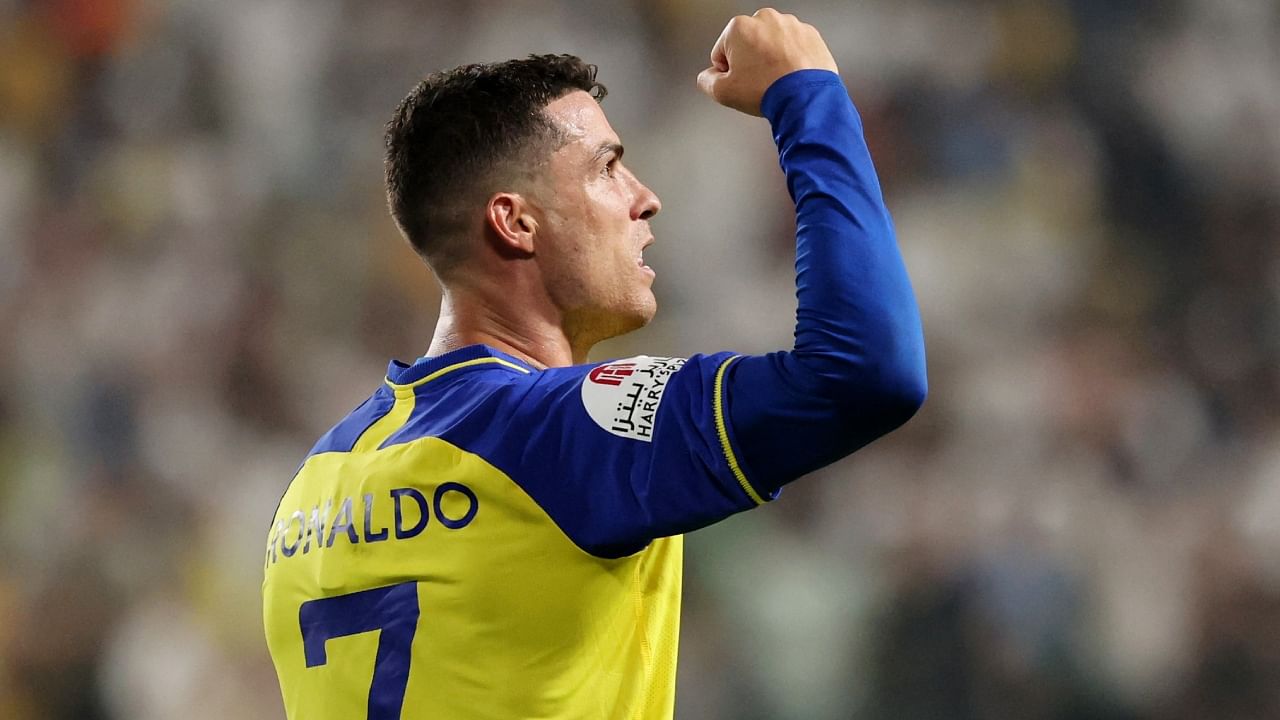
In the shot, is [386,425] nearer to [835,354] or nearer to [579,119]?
[579,119]

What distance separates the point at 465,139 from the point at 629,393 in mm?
629

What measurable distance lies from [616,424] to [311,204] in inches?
164

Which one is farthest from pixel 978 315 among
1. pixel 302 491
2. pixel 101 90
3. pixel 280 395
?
pixel 101 90

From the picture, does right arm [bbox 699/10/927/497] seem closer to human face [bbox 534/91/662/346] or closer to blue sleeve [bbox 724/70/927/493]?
blue sleeve [bbox 724/70/927/493]

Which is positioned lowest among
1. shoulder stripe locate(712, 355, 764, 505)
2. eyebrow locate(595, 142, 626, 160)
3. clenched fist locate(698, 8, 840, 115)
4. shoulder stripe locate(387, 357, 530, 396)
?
shoulder stripe locate(712, 355, 764, 505)

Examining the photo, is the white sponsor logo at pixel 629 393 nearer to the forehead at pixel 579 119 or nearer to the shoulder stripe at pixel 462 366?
the shoulder stripe at pixel 462 366

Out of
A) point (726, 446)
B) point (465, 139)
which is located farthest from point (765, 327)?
point (726, 446)

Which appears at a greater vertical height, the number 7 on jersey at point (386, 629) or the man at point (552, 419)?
the man at point (552, 419)

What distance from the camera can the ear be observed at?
6.32 feet

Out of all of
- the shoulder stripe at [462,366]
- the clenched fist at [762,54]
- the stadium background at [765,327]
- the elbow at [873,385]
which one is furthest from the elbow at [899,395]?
the stadium background at [765,327]

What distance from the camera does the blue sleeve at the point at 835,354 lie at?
1.38 metres

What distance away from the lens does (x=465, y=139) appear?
1962 mm

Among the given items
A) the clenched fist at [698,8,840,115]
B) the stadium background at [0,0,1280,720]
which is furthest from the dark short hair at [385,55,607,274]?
the stadium background at [0,0,1280,720]

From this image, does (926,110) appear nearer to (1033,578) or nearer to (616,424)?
(1033,578)
